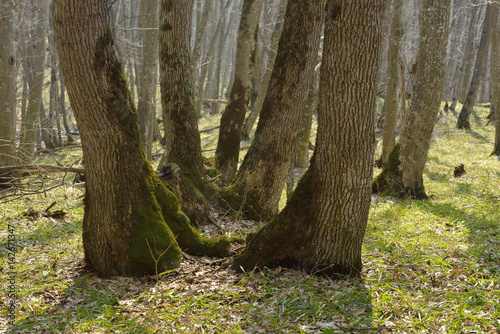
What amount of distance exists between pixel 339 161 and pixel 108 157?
2453 mm

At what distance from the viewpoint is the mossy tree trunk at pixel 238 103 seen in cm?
888

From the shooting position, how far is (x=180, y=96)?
23.1 ft

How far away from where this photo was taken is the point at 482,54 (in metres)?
19.9

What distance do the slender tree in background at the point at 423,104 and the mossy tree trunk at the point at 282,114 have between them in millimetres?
2860

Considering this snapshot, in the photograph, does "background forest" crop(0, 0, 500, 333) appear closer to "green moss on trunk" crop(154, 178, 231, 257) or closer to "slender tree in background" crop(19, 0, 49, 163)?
"green moss on trunk" crop(154, 178, 231, 257)

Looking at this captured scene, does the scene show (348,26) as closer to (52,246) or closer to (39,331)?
(39,331)

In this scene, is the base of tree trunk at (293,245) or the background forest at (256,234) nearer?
the background forest at (256,234)

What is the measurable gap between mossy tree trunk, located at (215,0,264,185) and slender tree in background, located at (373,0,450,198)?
3.29 metres

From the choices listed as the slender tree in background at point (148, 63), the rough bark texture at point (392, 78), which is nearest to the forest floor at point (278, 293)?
the slender tree in background at point (148, 63)

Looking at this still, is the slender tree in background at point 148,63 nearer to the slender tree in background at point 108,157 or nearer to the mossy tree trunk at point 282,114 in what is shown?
the mossy tree trunk at point 282,114

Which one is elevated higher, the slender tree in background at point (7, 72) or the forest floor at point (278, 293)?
the slender tree in background at point (7, 72)

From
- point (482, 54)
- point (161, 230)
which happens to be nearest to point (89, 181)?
point (161, 230)

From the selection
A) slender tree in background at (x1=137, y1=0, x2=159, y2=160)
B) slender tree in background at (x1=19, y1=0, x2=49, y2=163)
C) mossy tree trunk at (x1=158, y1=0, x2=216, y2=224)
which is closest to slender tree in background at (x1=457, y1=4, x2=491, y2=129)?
slender tree in background at (x1=137, y1=0, x2=159, y2=160)

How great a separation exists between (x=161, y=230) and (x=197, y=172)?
8.07 feet
